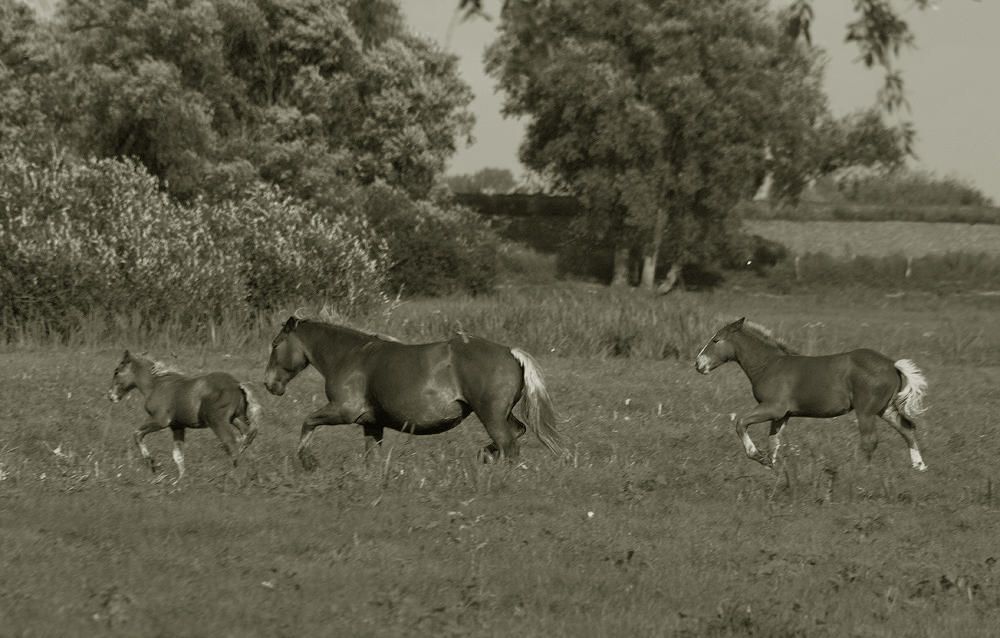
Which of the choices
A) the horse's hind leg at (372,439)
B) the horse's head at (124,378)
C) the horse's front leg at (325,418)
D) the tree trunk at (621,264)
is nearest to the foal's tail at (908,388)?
the horse's hind leg at (372,439)

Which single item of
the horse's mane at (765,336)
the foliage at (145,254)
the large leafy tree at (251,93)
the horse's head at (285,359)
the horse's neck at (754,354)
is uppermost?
the large leafy tree at (251,93)

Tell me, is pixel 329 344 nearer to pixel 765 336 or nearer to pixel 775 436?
pixel 775 436

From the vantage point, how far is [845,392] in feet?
50.4

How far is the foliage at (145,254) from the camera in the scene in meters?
32.2

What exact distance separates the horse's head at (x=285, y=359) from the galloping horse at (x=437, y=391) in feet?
2.17

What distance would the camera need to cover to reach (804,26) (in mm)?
6375

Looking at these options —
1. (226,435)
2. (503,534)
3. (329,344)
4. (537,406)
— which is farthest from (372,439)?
(503,534)

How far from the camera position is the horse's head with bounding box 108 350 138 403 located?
15.5 meters

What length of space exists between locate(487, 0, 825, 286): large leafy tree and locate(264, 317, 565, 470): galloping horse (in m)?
34.8

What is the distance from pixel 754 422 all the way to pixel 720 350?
153 centimetres

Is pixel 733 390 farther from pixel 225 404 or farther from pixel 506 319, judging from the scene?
pixel 225 404

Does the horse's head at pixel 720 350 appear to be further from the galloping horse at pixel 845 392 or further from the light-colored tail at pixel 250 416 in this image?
the light-colored tail at pixel 250 416

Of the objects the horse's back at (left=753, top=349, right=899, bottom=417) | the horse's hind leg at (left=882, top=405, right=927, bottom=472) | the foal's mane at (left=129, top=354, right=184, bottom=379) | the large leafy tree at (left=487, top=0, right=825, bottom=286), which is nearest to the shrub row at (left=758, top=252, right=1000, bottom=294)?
the large leafy tree at (left=487, top=0, right=825, bottom=286)

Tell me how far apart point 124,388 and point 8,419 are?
4459 millimetres
